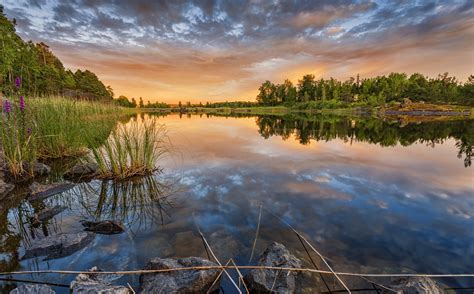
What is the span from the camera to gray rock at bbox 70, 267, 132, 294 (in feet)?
7.04

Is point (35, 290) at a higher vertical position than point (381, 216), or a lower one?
higher

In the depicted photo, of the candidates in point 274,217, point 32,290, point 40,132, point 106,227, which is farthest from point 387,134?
point 40,132

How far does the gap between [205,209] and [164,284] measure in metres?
2.20

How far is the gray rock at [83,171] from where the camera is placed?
6301 millimetres

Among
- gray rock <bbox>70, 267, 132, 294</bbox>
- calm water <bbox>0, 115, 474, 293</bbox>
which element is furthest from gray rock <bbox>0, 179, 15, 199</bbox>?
gray rock <bbox>70, 267, 132, 294</bbox>

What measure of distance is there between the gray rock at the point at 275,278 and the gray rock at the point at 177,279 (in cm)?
44

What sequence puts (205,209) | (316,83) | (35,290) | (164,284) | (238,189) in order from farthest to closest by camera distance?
(316,83) < (238,189) < (205,209) < (164,284) < (35,290)

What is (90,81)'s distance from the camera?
69750mm

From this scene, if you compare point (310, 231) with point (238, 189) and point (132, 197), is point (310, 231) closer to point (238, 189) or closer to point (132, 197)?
point (238, 189)

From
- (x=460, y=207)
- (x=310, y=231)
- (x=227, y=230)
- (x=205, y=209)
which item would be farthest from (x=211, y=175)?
(x=460, y=207)

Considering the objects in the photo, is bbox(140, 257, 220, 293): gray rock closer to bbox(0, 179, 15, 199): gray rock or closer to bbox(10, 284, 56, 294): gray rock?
bbox(10, 284, 56, 294): gray rock

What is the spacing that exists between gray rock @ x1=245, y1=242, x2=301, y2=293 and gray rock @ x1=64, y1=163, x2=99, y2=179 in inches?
230

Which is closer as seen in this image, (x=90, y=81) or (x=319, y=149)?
(x=319, y=149)

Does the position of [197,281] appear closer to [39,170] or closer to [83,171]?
[83,171]
